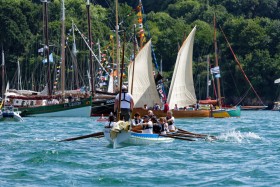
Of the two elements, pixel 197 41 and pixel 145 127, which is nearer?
pixel 145 127

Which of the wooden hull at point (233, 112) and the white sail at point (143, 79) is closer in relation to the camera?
the white sail at point (143, 79)

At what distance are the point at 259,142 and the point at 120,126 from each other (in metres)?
9.35

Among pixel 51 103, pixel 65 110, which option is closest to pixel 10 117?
pixel 65 110

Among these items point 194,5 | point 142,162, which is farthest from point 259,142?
point 194,5

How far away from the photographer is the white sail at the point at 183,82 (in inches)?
3216

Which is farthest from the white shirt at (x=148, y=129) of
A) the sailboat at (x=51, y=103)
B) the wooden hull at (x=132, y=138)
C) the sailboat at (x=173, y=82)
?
the sailboat at (x=51, y=103)

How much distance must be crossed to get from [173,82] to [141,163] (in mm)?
41526

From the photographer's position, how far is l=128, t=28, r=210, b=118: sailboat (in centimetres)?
7906

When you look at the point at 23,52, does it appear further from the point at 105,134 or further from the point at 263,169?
the point at 263,169

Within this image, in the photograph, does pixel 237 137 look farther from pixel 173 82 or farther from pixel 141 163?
pixel 173 82

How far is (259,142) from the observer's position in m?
51.5

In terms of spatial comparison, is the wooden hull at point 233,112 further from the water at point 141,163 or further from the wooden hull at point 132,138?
the wooden hull at point 132,138

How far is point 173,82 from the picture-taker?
8194 centimetres

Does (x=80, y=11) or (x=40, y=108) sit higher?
(x=80, y=11)
